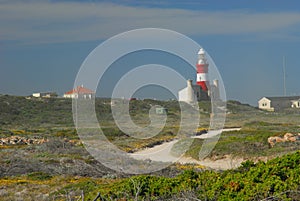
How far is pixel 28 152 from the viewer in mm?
25516

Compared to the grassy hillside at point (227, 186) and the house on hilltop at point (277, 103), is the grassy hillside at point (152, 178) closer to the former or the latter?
the grassy hillside at point (227, 186)

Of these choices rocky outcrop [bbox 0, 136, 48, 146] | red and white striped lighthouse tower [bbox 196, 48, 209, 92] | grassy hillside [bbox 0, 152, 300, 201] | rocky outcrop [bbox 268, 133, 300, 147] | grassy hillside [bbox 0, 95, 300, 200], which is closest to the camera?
grassy hillside [bbox 0, 152, 300, 201]

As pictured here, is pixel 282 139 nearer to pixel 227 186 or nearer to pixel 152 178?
pixel 152 178

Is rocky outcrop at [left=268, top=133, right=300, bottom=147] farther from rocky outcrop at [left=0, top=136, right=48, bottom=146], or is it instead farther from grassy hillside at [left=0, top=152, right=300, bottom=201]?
grassy hillside at [left=0, top=152, right=300, bottom=201]

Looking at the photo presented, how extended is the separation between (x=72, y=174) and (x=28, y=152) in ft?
30.0

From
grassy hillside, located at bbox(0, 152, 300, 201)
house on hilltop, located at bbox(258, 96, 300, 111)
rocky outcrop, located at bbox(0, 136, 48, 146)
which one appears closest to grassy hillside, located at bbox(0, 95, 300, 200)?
grassy hillside, located at bbox(0, 152, 300, 201)

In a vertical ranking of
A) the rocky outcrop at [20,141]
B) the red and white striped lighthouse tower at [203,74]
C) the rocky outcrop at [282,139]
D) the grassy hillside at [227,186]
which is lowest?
the rocky outcrop at [282,139]

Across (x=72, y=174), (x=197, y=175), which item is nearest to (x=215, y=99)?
(x=72, y=174)

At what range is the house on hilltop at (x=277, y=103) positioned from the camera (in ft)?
313

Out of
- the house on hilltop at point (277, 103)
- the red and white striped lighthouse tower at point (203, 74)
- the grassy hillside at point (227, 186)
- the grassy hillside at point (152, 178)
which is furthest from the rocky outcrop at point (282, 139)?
the house on hilltop at point (277, 103)

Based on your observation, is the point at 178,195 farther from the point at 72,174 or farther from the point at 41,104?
the point at 41,104

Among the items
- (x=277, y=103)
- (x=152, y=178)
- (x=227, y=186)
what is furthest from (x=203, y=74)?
(x=227, y=186)

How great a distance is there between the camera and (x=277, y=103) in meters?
95.7

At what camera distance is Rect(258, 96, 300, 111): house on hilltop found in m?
95.4
